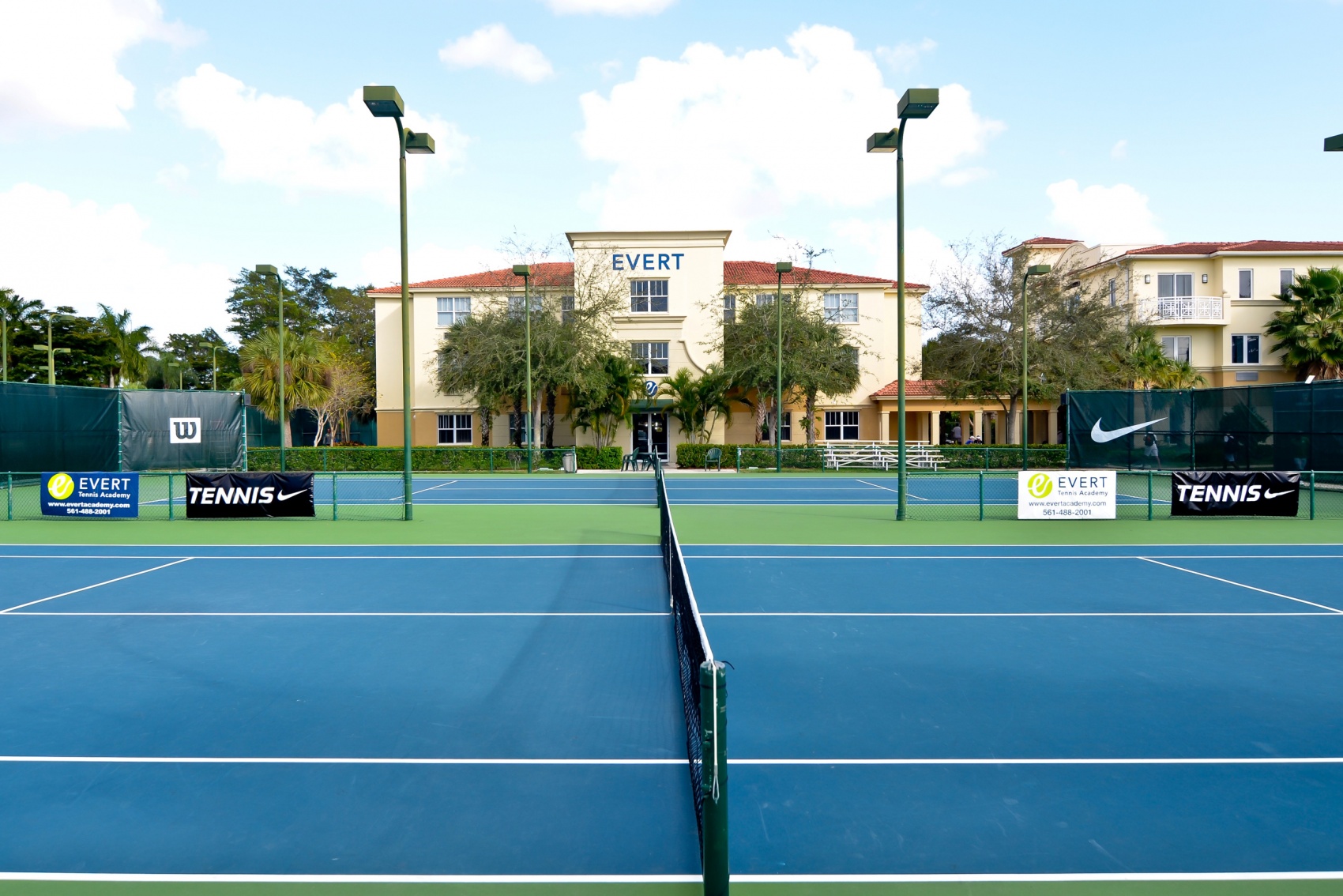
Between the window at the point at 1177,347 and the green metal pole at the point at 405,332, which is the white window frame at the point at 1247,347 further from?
the green metal pole at the point at 405,332

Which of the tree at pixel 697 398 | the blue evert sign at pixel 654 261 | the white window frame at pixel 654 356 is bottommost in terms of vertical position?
the tree at pixel 697 398

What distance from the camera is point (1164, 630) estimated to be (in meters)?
9.53

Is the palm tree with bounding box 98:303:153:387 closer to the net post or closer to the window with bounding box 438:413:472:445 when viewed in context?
the window with bounding box 438:413:472:445

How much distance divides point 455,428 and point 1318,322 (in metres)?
41.5

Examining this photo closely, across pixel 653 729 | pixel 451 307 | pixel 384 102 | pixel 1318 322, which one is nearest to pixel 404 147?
pixel 384 102

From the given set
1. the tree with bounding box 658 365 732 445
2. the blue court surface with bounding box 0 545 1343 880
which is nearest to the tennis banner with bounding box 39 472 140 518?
the blue court surface with bounding box 0 545 1343 880

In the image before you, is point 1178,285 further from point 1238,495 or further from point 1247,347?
point 1238,495

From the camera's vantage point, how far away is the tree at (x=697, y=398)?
4331 cm

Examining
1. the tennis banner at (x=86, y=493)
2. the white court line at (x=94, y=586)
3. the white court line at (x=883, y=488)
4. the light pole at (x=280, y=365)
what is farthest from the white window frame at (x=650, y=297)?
the white court line at (x=94, y=586)

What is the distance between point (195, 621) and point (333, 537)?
296 inches

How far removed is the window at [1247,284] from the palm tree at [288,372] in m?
46.4

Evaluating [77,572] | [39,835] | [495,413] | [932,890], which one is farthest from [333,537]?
[495,413]

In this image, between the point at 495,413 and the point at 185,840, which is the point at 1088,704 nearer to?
the point at 185,840

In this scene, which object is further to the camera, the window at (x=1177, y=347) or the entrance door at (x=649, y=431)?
the window at (x=1177, y=347)
